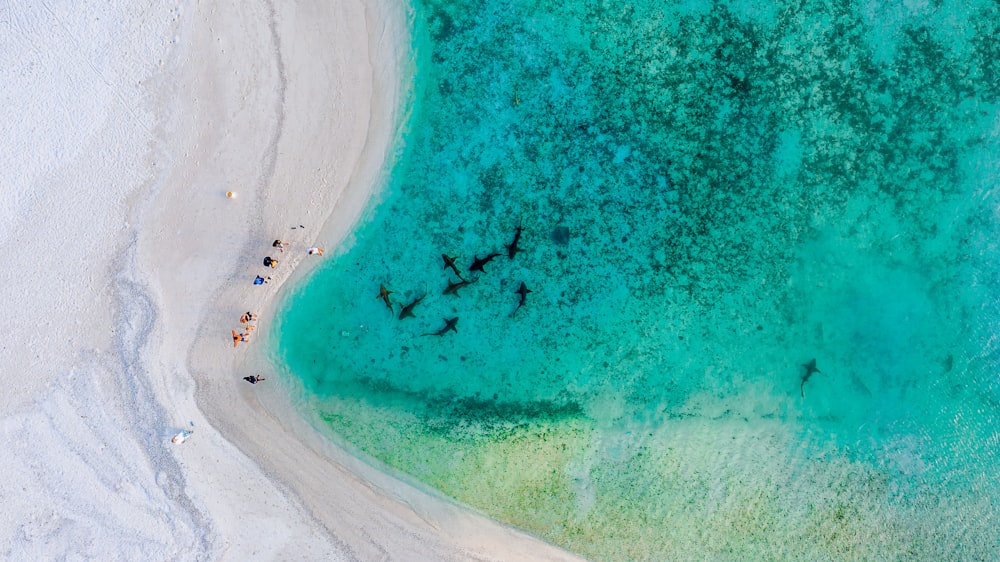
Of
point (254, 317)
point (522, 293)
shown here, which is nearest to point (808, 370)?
point (522, 293)

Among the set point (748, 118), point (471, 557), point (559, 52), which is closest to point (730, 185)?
point (748, 118)

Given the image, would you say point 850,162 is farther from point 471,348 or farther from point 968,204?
point 471,348

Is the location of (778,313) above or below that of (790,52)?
below

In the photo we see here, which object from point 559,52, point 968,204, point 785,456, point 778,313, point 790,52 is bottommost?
point 785,456

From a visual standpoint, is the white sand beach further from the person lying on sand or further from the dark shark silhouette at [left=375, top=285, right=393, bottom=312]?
the dark shark silhouette at [left=375, top=285, right=393, bottom=312]

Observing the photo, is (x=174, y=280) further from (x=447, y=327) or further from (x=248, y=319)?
(x=447, y=327)

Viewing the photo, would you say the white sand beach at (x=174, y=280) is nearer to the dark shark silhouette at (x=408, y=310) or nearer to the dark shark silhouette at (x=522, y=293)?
the dark shark silhouette at (x=408, y=310)
